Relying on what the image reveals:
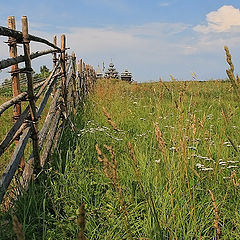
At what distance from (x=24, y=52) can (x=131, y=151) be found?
2.11m

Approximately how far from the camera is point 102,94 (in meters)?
9.25

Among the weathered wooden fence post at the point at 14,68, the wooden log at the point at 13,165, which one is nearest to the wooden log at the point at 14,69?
the weathered wooden fence post at the point at 14,68

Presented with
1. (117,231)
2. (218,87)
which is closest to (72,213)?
(117,231)

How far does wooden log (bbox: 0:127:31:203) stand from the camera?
2.17 meters

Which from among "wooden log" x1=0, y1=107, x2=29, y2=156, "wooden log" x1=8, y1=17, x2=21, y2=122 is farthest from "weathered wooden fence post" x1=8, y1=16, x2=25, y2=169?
"wooden log" x1=0, y1=107, x2=29, y2=156

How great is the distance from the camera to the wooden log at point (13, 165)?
2.17 m

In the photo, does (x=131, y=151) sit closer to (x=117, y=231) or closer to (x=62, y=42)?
(x=117, y=231)

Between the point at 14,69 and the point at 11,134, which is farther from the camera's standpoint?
the point at 14,69

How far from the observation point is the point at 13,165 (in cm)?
241

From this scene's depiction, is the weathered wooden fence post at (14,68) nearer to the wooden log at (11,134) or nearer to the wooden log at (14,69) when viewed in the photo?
the wooden log at (14,69)

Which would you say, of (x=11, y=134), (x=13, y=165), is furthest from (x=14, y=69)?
(x=13, y=165)

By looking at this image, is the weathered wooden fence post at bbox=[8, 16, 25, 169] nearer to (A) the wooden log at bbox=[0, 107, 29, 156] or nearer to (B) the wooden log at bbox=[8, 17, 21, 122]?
(B) the wooden log at bbox=[8, 17, 21, 122]

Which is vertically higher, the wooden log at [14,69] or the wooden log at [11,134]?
the wooden log at [14,69]

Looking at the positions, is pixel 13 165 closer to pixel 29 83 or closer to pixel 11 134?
pixel 11 134
